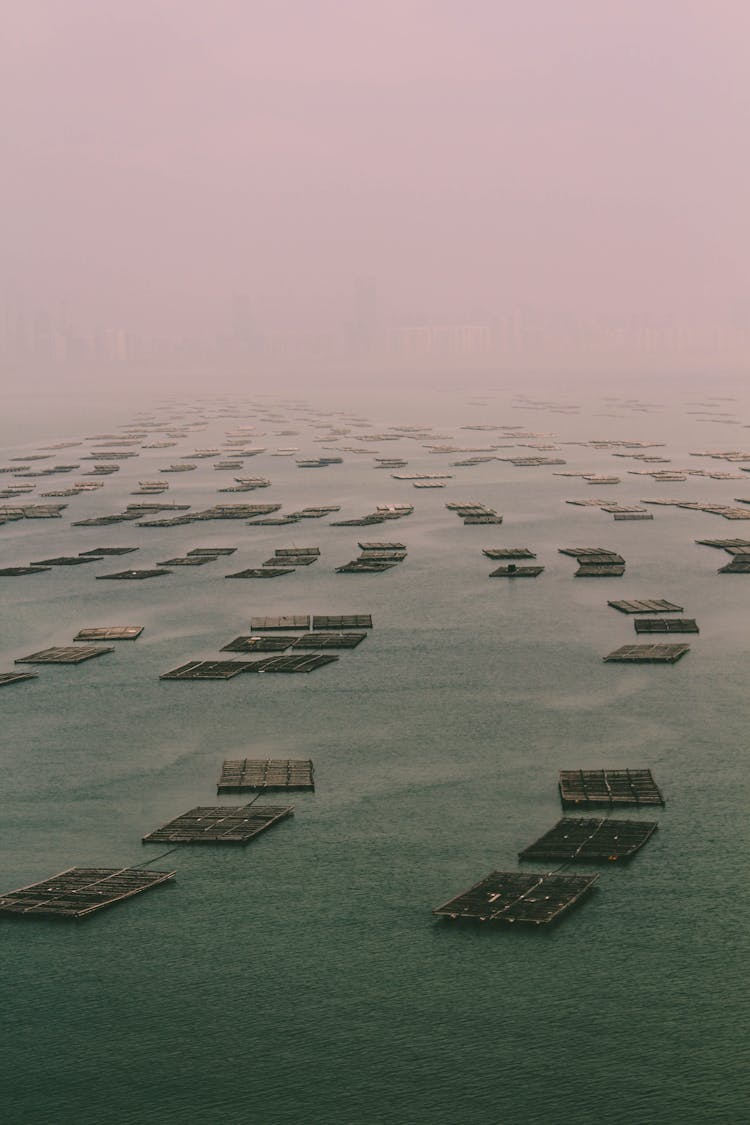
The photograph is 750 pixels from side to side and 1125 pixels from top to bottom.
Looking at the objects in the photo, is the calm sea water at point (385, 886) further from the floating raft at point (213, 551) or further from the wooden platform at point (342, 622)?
the floating raft at point (213, 551)

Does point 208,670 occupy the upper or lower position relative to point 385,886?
lower

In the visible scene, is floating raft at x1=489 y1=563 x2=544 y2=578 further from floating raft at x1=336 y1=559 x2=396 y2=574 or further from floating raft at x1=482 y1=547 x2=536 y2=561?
floating raft at x1=336 y1=559 x2=396 y2=574

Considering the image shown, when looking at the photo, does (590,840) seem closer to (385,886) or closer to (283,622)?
(385,886)

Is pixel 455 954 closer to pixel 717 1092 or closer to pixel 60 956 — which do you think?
pixel 717 1092

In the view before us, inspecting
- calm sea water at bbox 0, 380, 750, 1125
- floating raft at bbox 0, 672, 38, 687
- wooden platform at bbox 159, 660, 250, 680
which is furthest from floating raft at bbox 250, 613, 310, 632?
floating raft at bbox 0, 672, 38, 687

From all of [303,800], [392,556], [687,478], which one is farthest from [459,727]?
[687,478]

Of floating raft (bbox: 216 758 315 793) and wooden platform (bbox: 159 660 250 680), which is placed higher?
floating raft (bbox: 216 758 315 793)

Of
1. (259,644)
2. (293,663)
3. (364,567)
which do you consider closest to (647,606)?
(364,567)
